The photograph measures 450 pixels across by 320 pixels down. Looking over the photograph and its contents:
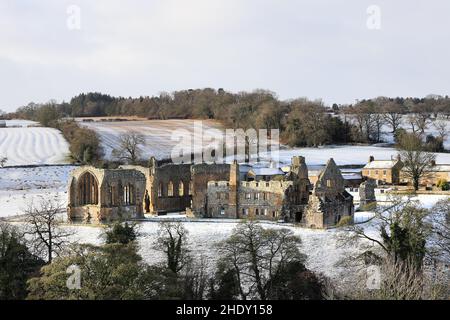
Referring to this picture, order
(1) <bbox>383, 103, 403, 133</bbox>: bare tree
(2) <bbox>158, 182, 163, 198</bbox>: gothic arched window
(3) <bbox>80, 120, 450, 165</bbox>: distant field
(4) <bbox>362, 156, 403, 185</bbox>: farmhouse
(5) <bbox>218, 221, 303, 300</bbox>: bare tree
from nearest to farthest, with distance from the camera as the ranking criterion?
1. (5) <bbox>218, 221, 303, 300</bbox>: bare tree
2. (2) <bbox>158, 182, 163, 198</bbox>: gothic arched window
3. (4) <bbox>362, 156, 403, 185</bbox>: farmhouse
4. (3) <bbox>80, 120, 450, 165</bbox>: distant field
5. (1) <bbox>383, 103, 403, 133</bbox>: bare tree

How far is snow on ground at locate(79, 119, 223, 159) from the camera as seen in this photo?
91.9 m

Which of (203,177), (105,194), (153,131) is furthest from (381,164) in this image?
(153,131)

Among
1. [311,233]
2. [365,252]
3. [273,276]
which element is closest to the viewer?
[273,276]

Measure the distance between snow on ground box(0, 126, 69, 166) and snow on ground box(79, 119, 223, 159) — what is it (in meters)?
5.67

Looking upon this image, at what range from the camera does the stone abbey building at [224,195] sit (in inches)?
2056

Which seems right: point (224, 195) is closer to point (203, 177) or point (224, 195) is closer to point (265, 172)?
point (203, 177)

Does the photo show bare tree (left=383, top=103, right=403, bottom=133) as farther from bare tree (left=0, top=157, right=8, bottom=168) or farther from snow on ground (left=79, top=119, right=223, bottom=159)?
bare tree (left=0, top=157, right=8, bottom=168)

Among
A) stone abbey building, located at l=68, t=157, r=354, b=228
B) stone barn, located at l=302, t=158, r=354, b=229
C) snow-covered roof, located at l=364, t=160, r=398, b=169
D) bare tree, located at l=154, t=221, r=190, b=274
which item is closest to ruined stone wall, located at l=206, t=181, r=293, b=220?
stone abbey building, located at l=68, t=157, r=354, b=228

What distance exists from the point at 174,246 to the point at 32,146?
57382 millimetres
